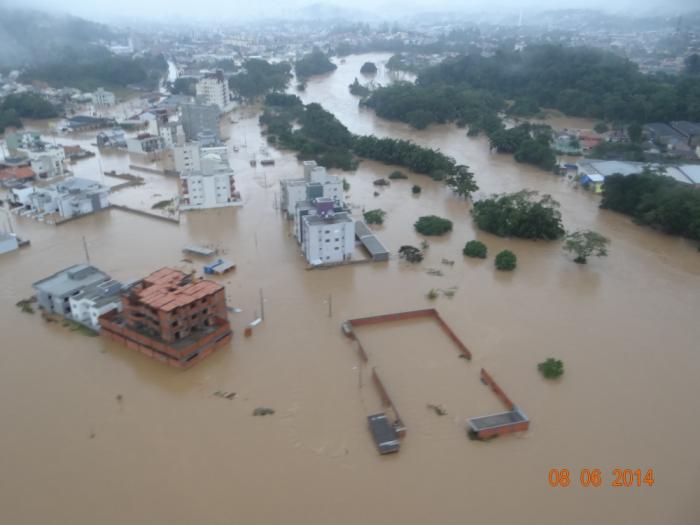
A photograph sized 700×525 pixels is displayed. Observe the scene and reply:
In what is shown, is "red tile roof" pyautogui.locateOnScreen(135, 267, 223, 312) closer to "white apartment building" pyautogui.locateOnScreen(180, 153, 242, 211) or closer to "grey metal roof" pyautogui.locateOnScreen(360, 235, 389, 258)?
"grey metal roof" pyautogui.locateOnScreen(360, 235, 389, 258)

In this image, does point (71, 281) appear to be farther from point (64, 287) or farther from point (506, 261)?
point (506, 261)

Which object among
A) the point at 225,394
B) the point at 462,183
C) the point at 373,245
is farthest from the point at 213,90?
the point at 225,394

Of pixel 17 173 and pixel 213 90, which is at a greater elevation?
pixel 213 90

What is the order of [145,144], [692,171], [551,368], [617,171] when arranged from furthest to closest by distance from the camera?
1. [145,144]
2. [617,171]
3. [692,171]
4. [551,368]

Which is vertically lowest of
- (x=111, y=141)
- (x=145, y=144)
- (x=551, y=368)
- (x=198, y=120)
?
(x=551, y=368)

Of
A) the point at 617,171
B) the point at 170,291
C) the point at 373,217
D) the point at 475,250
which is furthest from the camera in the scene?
the point at 617,171

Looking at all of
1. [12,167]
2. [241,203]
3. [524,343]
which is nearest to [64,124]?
[12,167]
